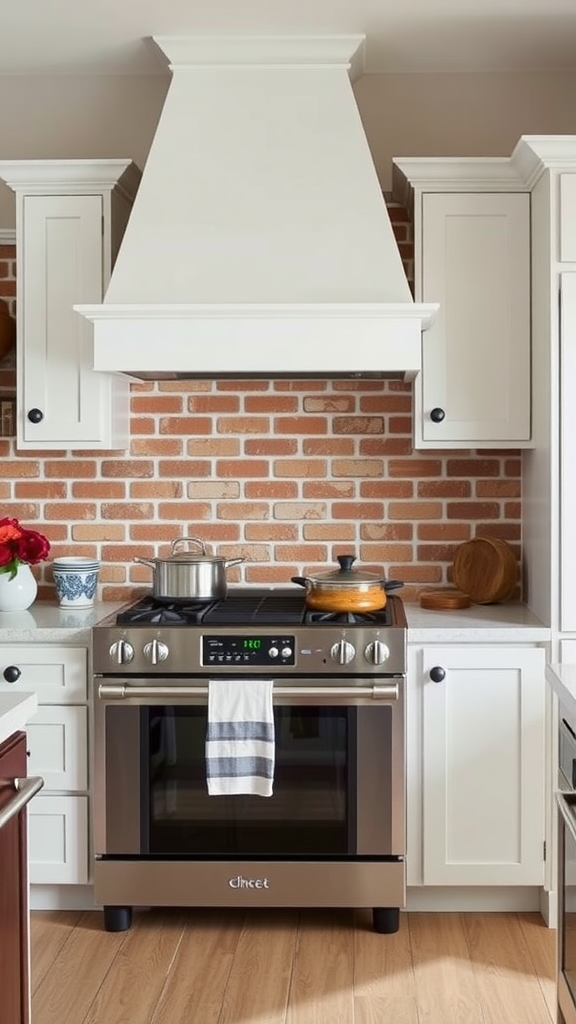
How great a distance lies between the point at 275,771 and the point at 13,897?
4.37ft

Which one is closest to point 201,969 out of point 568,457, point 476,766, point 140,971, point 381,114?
point 140,971

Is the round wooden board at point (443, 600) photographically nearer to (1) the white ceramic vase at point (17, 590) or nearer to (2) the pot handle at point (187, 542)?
(2) the pot handle at point (187, 542)

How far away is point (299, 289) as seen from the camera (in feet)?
10.8

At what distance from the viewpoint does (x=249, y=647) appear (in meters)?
3.19

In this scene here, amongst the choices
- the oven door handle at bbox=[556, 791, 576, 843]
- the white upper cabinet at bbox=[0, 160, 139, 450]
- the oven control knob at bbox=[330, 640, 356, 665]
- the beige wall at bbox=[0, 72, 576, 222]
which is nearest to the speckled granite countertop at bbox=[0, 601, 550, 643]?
the oven control knob at bbox=[330, 640, 356, 665]

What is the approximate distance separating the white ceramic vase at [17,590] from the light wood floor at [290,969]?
3.11ft

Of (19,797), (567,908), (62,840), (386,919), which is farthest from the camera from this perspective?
(62,840)

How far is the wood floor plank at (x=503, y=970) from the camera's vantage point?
110 inches

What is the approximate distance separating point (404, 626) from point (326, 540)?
0.71 m

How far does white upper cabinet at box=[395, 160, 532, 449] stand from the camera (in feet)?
11.5

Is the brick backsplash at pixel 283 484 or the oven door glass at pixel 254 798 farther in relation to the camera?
the brick backsplash at pixel 283 484

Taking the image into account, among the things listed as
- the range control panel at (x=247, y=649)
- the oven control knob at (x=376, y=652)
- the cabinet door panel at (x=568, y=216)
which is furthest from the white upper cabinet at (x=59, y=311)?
the cabinet door panel at (x=568, y=216)

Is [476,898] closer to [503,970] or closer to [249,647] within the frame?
[503,970]

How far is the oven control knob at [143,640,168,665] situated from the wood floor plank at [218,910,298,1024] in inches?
32.3
